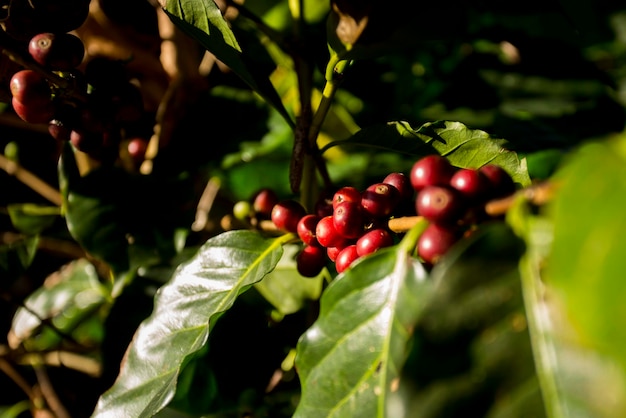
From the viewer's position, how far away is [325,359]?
722 mm

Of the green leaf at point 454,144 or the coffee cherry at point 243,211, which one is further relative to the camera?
the coffee cherry at point 243,211

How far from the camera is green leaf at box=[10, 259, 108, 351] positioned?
70.3 inches

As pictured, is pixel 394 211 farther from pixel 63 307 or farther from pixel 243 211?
pixel 63 307

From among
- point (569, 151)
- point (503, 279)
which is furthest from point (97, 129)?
point (569, 151)

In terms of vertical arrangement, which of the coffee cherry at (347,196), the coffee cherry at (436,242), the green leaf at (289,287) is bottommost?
the green leaf at (289,287)

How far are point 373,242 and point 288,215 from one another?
0.27 metres

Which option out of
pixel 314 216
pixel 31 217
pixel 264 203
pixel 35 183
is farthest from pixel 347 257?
pixel 35 183

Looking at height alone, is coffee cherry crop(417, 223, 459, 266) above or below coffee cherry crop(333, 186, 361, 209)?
above

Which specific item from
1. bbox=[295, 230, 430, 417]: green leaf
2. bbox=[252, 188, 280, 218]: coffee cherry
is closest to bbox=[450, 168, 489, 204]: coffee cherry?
bbox=[295, 230, 430, 417]: green leaf

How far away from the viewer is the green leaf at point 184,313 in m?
0.90

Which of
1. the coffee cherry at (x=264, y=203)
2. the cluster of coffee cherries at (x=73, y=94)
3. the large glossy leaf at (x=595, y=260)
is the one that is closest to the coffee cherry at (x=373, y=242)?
the large glossy leaf at (x=595, y=260)

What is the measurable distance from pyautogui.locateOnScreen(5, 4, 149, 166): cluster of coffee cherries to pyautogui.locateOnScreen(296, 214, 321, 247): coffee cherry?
498 mm

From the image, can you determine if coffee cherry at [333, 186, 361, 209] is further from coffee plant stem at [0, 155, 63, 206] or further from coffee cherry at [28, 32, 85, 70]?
coffee plant stem at [0, 155, 63, 206]

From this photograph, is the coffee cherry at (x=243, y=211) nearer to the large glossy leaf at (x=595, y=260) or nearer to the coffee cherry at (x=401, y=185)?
the coffee cherry at (x=401, y=185)
